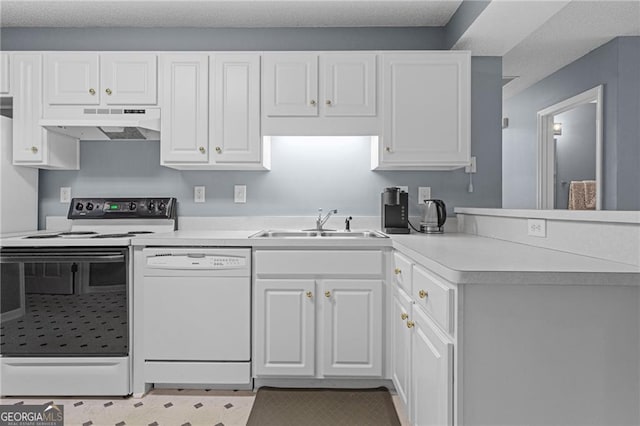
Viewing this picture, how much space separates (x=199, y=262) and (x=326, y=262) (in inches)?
28.4

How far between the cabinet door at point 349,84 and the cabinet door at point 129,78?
1.13 m

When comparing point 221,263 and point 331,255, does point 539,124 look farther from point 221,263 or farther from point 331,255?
point 221,263

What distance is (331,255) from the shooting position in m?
2.11

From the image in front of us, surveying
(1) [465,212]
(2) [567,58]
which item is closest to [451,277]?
(1) [465,212]

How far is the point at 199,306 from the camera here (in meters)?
2.12

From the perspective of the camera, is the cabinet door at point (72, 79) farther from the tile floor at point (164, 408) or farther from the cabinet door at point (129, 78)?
the tile floor at point (164, 408)

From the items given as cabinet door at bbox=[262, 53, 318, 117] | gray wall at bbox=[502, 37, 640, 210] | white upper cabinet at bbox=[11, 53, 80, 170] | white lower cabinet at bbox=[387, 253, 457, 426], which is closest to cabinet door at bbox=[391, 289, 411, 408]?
white lower cabinet at bbox=[387, 253, 457, 426]

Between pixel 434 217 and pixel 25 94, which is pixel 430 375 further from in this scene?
pixel 25 94

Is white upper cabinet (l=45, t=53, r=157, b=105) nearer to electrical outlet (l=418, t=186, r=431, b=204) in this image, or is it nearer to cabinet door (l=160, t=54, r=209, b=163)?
cabinet door (l=160, t=54, r=209, b=163)

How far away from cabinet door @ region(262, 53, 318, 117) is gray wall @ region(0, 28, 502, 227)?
0.40 meters

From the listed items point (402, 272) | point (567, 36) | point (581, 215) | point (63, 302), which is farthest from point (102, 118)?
point (567, 36)

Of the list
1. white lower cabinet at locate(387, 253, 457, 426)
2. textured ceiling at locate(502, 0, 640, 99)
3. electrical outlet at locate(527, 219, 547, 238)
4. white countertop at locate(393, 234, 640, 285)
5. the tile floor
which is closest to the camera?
white countertop at locate(393, 234, 640, 285)

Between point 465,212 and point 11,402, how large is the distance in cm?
297

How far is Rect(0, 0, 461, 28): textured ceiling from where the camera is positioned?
2486 mm
